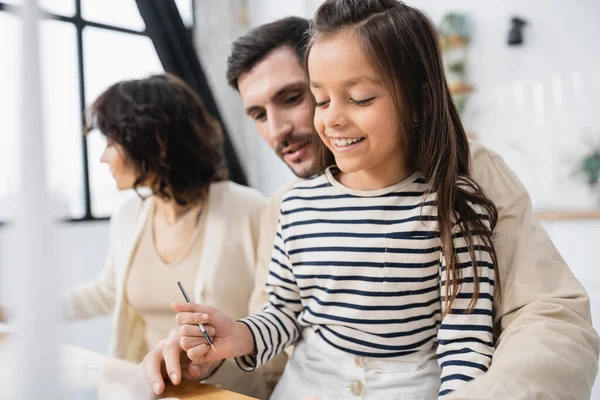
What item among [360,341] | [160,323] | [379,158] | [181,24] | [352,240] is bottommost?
[160,323]

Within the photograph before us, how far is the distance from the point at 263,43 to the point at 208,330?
2.62 ft

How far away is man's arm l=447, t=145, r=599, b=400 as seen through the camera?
638 mm

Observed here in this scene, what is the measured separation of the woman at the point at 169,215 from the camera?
4.71 ft

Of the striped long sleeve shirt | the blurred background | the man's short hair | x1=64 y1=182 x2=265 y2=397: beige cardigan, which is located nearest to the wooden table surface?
the striped long sleeve shirt

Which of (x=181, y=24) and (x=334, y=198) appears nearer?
(x=334, y=198)

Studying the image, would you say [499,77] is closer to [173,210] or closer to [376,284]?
[173,210]

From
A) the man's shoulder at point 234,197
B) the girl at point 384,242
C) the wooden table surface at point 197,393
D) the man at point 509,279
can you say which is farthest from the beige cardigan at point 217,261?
the wooden table surface at point 197,393

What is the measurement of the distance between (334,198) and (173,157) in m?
0.71

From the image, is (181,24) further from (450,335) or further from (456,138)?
(450,335)

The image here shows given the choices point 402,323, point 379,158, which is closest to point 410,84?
point 379,158

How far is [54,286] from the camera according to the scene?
305 millimetres

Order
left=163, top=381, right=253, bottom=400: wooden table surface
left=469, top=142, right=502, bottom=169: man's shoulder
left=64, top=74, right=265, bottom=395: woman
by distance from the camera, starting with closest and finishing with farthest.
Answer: left=163, top=381, right=253, bottom=400: wooden table surface
left=469, top=142, right=502, bottom=169: man's shoulder
left=64, top=74, right=265, bottom=395: woman

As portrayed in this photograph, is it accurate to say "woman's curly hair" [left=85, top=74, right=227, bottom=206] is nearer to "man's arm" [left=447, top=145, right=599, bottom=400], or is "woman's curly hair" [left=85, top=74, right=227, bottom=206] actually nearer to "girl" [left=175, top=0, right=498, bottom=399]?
"girl" [left=175, top=0, right=498, bottom=399]

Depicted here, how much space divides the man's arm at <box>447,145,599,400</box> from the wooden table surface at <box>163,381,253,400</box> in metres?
0.31
